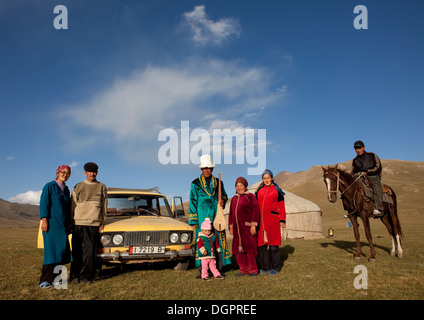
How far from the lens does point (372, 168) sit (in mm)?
8148

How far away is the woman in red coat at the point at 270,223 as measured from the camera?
228 inches

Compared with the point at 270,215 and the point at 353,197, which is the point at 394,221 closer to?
the point at 353,197

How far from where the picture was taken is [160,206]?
7441mm

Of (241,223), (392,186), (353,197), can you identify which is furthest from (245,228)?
(392,186)

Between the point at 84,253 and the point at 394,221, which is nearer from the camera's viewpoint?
the point at 84,253

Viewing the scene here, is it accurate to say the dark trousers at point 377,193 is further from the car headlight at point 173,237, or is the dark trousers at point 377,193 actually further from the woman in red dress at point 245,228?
the car headlight at point 173,237

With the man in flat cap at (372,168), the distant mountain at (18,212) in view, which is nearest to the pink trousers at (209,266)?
the man in flat cap at (372,168)

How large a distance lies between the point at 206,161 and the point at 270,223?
1829 mm

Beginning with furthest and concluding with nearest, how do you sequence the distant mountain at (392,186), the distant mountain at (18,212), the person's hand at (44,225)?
the distant mountain at (18,212) < the distant mountain at (392,186) < the person's hand at (44,225)

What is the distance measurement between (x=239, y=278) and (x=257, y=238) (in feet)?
3.05

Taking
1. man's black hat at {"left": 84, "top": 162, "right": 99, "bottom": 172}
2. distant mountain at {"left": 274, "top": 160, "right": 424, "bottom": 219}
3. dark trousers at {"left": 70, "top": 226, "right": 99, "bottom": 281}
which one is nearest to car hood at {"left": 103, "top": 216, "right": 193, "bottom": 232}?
dark trousers at {"left": 70, "top": 226, "right": 99, "bottom": 281}

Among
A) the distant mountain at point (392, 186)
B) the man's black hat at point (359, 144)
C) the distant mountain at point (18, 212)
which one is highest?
the man's black hat at point (359, 144)

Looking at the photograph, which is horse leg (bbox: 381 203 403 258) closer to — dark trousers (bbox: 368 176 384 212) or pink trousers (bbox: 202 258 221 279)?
dark trousers (bbox: 368 176 384 212)
